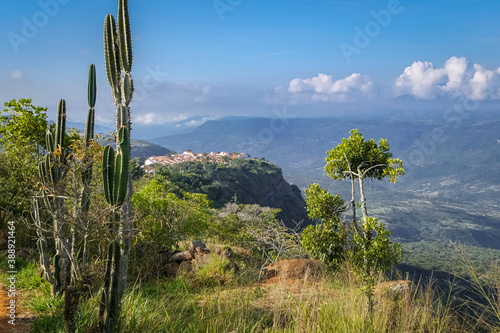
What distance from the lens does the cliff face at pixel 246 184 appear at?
64.9 meters

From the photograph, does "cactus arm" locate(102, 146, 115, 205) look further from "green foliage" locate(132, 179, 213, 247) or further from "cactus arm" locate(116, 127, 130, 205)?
"green foliage" locate(132, 179, 213, 247)

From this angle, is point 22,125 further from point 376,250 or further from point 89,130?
point 376,250

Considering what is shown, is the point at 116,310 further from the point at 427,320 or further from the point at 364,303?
the point at 427,320

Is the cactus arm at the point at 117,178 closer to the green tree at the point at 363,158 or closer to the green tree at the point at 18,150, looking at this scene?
the green tree at the point at 363,158

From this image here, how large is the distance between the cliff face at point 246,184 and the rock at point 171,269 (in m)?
48.0

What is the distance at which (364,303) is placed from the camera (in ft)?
12.2

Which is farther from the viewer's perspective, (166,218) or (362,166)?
(166,218)

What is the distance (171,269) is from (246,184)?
7415 centimetres

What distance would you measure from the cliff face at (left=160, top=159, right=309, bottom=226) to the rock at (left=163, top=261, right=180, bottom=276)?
158ft

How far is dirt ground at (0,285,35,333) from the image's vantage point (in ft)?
15.4

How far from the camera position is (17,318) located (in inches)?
201

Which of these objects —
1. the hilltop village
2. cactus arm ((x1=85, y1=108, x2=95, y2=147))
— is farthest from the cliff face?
cactus arm ((x1=85, y1=108, x2=95, y2=147))

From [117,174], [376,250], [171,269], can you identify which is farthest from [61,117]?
[376,250]

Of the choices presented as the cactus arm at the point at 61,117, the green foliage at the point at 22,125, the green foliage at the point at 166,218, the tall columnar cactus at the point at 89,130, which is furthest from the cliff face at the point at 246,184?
the tall columnar cactus at the point at 89,130
